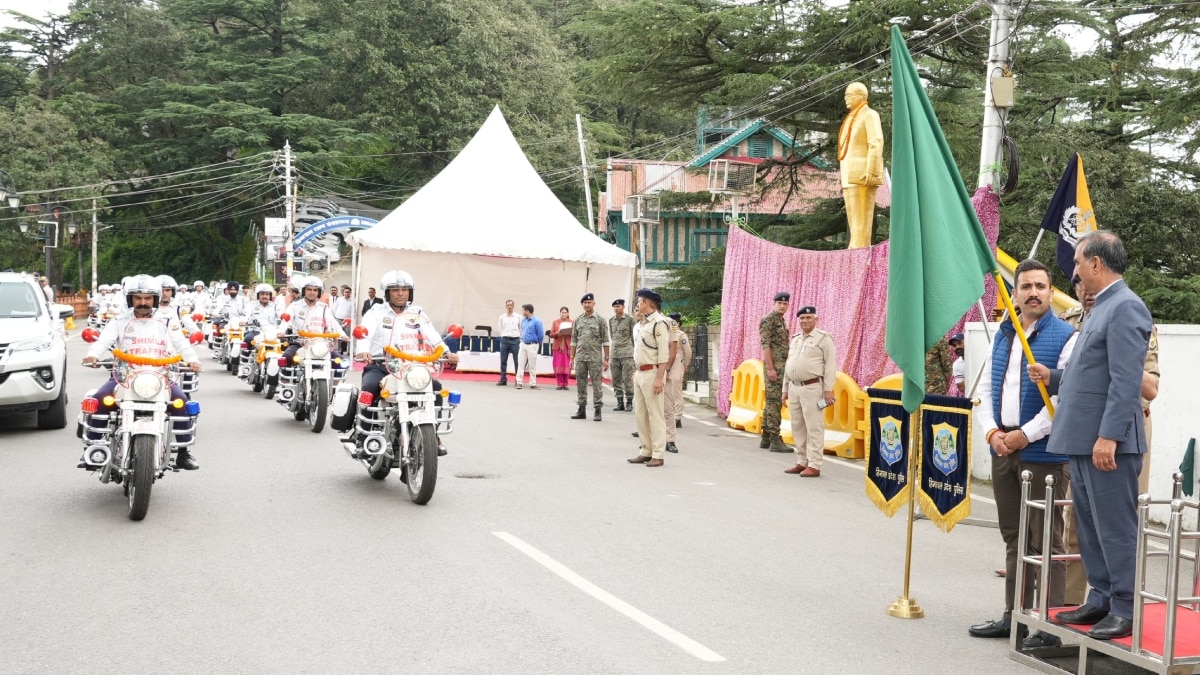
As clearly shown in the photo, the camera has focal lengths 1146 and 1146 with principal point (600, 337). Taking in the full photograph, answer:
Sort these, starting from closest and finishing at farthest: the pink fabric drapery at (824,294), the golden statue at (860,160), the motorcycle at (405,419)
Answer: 1. the motorcycle at (405,419)
2. the pink fabric drapery at (824,294)
3. the golden statue at (860,160)

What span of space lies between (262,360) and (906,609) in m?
14.4

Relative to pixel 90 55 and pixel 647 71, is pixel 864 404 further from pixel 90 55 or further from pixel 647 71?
pixel 90 55

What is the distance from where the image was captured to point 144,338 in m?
9.36

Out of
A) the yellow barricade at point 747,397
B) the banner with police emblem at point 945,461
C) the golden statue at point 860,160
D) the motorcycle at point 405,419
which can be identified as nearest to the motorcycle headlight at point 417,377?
the motorcycle at point 405,419

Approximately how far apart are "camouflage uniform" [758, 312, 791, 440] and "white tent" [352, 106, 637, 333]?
485 inches

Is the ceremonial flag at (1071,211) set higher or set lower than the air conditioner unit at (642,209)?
lower

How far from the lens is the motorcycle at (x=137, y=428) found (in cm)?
864

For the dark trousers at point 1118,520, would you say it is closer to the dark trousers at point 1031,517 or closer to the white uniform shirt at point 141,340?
the dark trousers at point 1031,517

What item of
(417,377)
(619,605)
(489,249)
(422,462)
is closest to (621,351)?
(489,249)

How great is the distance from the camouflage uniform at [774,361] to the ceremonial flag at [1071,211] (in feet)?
13.3

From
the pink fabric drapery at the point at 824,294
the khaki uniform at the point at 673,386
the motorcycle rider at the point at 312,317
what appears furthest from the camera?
the motorcycle rider at the point at 312,317

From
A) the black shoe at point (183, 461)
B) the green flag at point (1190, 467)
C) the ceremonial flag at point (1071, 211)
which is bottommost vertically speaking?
the black shoe at point (183, 461)

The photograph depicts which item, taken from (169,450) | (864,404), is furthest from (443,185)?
(169,450)

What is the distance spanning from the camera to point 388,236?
26359 mm
